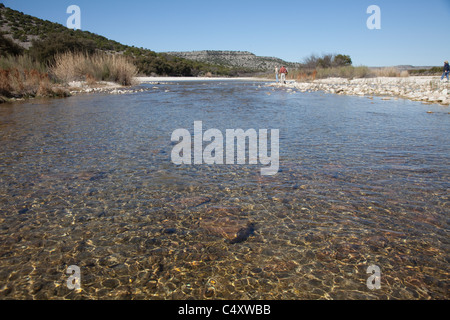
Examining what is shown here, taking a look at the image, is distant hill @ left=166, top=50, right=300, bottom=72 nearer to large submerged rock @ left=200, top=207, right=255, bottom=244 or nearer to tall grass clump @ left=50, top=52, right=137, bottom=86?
tall grass clump @ left=50, top=52, right=137, bottom=86

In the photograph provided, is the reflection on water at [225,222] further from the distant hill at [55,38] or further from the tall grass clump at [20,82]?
the distant hill at [55,38]

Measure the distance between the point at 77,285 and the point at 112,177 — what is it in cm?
273

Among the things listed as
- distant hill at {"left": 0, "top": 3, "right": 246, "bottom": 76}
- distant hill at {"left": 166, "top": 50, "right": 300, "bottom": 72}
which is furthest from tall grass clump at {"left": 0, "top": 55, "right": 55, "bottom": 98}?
distant hill at {"left": 166, "top": 50, "right": 300, "bottom": 72}

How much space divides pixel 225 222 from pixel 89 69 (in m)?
27.8

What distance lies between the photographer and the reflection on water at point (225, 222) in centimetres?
269

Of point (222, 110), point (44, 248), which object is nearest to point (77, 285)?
point (44, 248)

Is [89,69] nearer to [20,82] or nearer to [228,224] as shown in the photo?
[20,82]

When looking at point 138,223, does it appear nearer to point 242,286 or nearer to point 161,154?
point 242,286

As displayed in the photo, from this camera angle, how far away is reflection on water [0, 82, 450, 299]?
2688 mm

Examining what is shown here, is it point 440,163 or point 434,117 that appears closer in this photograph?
point 440,163

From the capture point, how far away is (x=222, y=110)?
13.6m

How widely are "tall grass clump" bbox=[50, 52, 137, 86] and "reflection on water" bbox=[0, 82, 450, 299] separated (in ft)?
67.9
